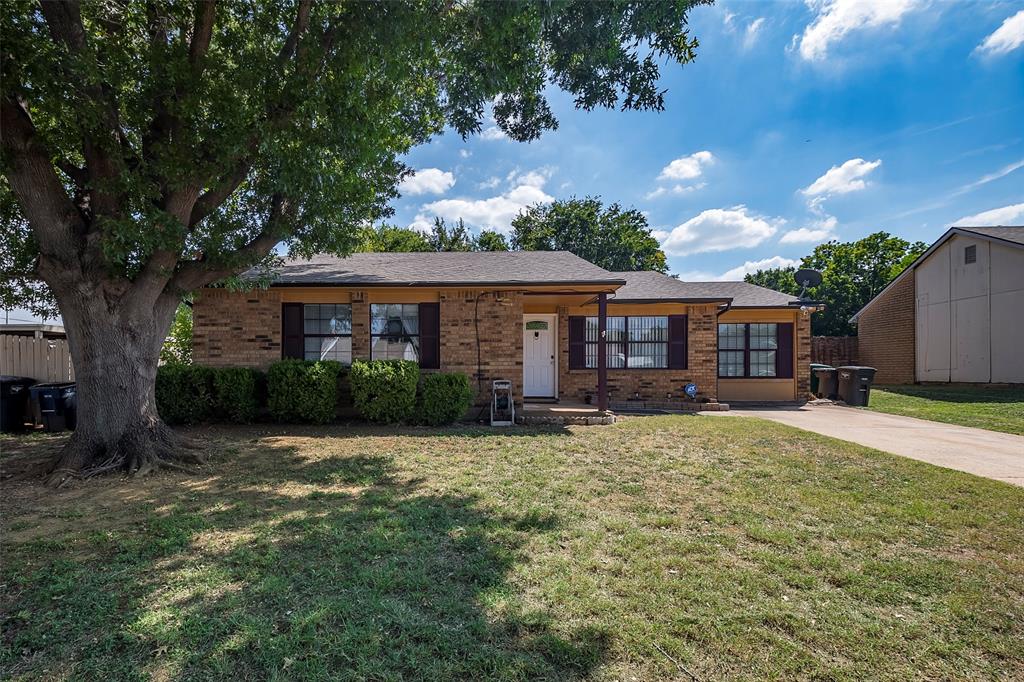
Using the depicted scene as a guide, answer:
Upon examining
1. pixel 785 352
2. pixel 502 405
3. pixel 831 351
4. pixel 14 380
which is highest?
pixel 785 352

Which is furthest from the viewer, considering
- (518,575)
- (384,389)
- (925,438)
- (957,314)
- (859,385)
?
(957,314)

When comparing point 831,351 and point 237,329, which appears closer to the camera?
point 237,329

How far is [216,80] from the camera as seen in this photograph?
5.45 metres

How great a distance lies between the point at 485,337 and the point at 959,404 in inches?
513

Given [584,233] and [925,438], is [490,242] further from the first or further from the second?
[925,438]

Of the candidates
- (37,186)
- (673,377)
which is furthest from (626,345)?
(37,186)

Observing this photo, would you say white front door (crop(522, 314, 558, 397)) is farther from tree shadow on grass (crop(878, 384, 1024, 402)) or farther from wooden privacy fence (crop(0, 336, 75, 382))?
tree shadow on grass (crop(878, 384, 1024, 402))

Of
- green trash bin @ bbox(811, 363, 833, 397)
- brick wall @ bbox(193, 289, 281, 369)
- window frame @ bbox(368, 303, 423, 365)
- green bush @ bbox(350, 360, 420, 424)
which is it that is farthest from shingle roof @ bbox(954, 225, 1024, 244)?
brick wall @ bbox(193, 289, 281, 369)

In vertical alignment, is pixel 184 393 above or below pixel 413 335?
below

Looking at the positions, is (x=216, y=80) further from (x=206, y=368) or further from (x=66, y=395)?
(x=66, y=395)

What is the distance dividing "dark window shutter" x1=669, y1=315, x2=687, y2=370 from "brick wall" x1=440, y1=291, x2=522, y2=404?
4.76 metres

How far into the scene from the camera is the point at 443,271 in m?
10.1

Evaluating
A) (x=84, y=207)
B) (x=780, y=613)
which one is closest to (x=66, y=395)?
(x=84, y=207)

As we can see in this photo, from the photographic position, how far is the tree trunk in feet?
18.1
